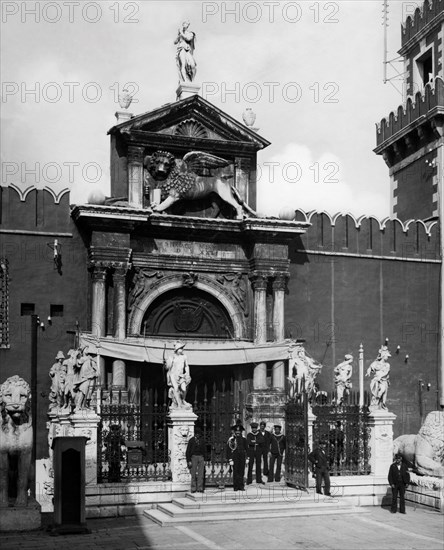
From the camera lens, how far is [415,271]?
2981 cm

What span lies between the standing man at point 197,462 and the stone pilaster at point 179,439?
545 millimetres

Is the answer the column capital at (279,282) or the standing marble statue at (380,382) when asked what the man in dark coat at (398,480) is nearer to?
the standing marble statue at (380,382)

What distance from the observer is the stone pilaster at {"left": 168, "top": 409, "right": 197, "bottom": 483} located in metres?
20.4

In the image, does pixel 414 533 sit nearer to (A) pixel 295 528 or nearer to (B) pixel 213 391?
(A) pixel 295 528

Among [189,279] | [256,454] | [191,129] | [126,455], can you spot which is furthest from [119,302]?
[256,454]

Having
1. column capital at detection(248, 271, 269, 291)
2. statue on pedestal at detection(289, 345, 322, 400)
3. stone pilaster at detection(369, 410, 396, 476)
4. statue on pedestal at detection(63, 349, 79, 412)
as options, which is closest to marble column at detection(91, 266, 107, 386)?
column capital at detection(248, 271, 269, 291)

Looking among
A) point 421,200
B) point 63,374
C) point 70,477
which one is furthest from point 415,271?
point 70,477

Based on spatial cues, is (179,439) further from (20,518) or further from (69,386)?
(20,518)

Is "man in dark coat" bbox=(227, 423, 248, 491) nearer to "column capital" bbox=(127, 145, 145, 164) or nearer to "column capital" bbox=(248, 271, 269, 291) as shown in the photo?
"column capital" bbox=(248, 271, 269, 291)

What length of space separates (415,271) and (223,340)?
6517 millimetres

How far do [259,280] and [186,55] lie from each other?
6581 mm

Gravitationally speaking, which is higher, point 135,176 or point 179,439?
point 135,176

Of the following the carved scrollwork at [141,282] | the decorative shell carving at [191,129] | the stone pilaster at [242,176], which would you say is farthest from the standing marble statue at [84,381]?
the stone pilaster at [242,176]

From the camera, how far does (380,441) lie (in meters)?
21.8
